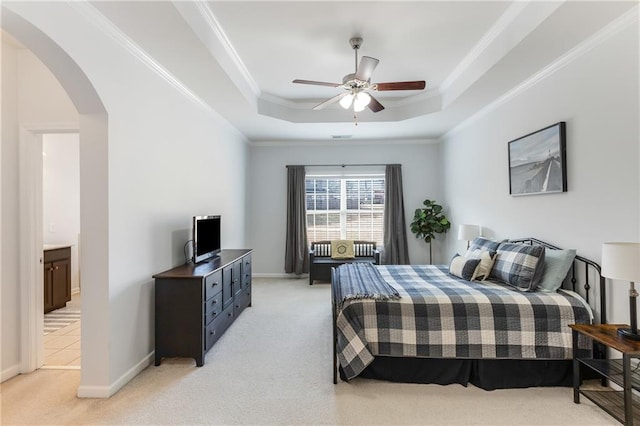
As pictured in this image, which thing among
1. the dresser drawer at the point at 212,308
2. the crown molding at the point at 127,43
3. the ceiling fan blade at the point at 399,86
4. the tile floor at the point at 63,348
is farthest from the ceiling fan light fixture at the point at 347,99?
the tile floor at the point at 63,348

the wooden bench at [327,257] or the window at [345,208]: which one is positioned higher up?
the window at [345,208]

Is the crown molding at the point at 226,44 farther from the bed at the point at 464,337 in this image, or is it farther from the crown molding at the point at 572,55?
the crown molding at the point at 572,55

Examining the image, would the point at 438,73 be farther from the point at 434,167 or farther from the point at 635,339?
the point at 635,339

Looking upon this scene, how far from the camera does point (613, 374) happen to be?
6.92 ft

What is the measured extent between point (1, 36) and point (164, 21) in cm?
144

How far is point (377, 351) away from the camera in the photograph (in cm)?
255

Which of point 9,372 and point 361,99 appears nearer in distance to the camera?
point 9,372

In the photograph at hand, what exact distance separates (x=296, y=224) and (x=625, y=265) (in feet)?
16.7

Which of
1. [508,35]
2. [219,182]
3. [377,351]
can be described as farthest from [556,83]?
[219,182]

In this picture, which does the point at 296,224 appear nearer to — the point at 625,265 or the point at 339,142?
the point at 339,142

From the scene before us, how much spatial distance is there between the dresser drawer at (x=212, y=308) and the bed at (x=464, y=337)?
1.23m

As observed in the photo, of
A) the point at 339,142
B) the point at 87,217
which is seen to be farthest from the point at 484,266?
the point at 339,142

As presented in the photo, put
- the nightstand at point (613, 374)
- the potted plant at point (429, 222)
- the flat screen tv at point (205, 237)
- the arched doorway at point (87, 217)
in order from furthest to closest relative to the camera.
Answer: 1. the potted plant at point (429, 222)
2. the flat screen tv at point (205, 237)
3. the arched doorway at point (87, 217)
4. the nightstand at point (613, 374)

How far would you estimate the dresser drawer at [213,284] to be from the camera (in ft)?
10.0
